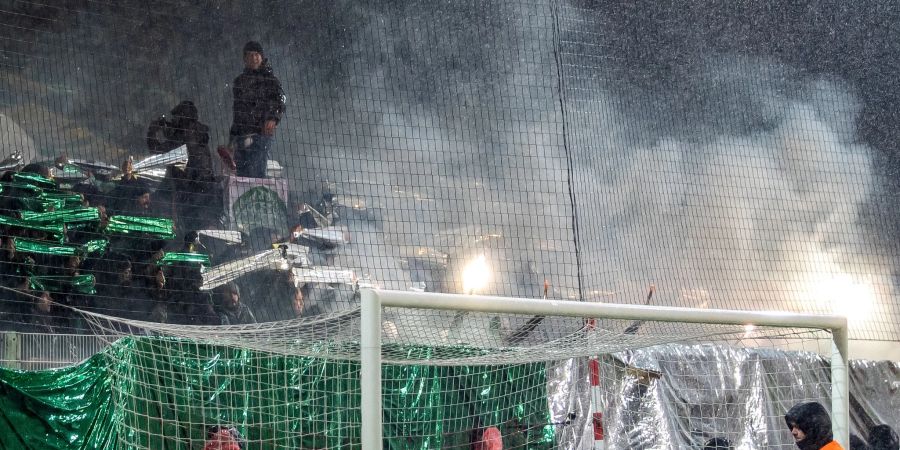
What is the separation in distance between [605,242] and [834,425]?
5379mm

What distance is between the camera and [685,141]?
37.4ft

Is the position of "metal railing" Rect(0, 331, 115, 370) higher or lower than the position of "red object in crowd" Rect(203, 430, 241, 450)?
higher

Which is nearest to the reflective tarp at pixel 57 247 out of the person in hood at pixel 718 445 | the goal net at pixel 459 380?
the goal net at pixel 459 380

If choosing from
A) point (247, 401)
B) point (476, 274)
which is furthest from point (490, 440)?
point (476, 274)

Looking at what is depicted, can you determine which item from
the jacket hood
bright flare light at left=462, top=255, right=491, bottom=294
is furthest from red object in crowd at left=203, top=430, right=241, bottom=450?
bright flare light at left=462, top=255, right=491, bottom=294

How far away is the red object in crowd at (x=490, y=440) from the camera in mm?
6777

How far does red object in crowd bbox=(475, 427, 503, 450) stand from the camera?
267 inches

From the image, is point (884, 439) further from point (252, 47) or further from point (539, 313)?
point (252, 47)

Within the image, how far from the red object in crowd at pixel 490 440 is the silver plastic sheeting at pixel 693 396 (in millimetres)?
594

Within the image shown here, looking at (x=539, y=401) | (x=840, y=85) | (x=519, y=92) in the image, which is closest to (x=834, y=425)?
(x=539, y=401)

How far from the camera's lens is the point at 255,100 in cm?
792

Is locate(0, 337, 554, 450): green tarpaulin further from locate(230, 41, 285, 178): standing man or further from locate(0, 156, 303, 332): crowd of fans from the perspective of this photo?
locate(230, 41, 285, 178): standing man

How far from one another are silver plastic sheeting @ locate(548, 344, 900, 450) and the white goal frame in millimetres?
2387

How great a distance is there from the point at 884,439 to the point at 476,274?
11.7 feet
